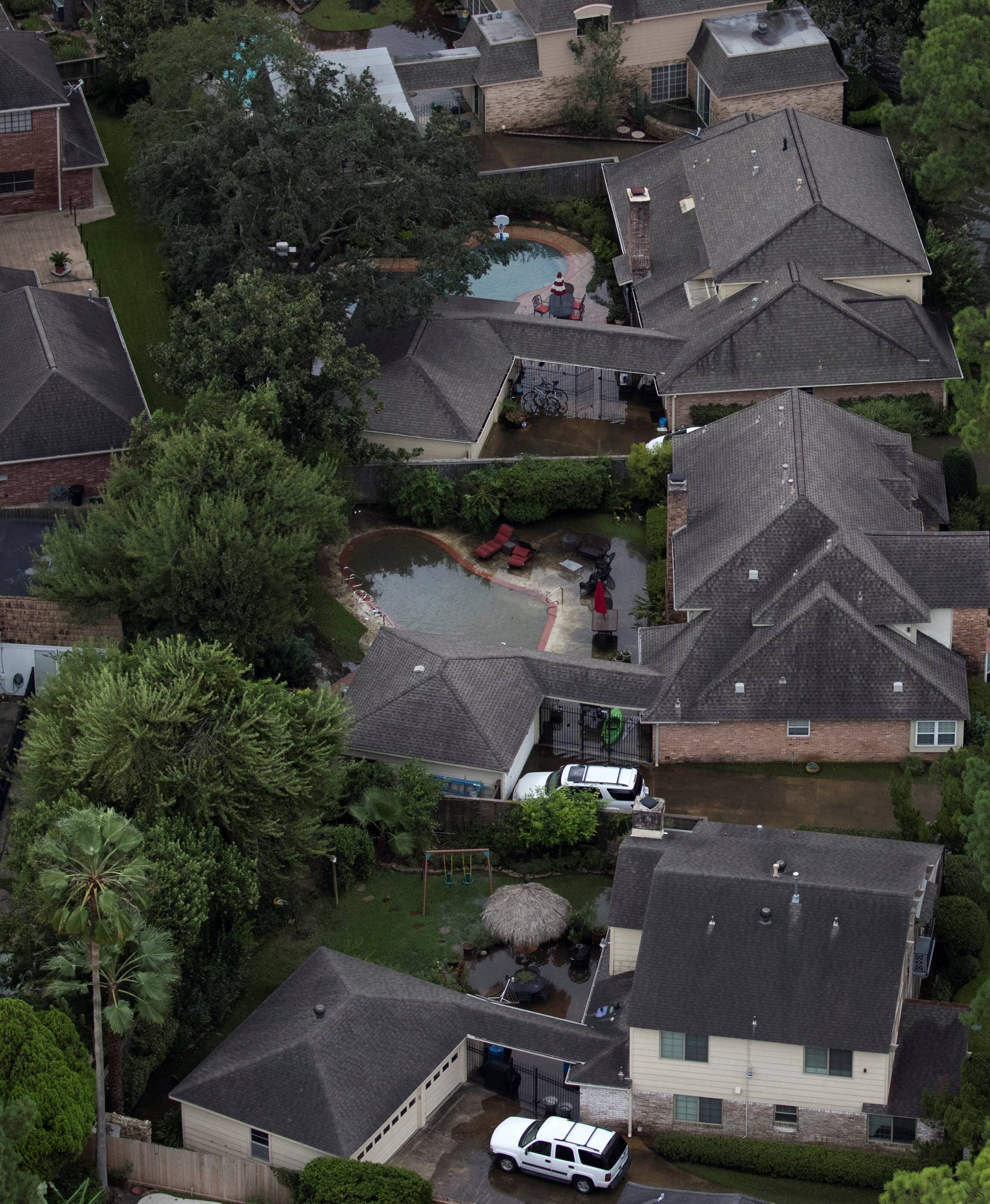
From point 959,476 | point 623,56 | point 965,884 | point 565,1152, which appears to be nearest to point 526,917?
point 565,1152

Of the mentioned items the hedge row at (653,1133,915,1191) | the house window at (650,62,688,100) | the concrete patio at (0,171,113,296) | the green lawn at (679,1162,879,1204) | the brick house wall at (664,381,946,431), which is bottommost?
the green lawn at (679,1162,879,1204)

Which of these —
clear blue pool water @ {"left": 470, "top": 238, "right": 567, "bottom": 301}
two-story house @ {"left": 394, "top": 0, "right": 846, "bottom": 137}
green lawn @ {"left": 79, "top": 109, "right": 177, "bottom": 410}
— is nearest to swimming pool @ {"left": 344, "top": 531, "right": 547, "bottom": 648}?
green lawn @ {"left": 79, "top": 109, "right": 177, "bottom": 410}

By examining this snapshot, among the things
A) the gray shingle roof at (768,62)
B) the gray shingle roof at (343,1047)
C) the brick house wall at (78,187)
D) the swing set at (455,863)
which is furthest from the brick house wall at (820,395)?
the brick house wall at (78,187)

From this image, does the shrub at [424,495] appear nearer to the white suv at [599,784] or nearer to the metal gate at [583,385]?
the metal gate at [583,385]

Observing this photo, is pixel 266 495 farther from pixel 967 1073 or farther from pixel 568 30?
pixel 568 30

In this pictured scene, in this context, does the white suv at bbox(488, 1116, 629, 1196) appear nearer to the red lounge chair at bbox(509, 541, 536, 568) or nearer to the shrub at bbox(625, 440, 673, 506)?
the red lounge chair at bbox(509, 541, 536, 568)

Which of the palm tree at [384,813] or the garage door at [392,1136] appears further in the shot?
the palm tree at [384,813]
